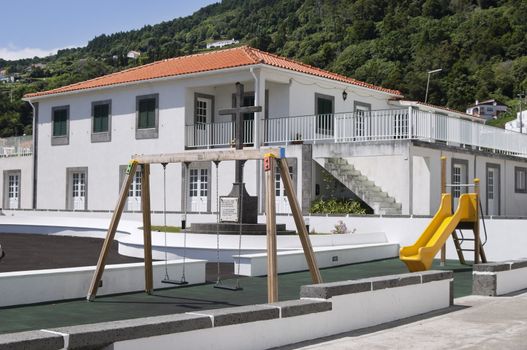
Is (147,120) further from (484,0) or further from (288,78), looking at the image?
(484,0)

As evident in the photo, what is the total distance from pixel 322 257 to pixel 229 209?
244cm

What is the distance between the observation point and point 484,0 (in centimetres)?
11300

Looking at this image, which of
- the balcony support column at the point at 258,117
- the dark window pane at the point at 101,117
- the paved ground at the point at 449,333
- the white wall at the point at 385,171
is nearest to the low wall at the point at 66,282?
the paved ground at the point at 449,333

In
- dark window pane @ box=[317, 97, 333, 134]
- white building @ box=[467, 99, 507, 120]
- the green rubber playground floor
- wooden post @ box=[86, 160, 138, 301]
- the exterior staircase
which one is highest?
white building @ box=[467, 99, 507, 120]

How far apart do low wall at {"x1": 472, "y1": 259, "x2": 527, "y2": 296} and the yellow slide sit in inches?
72.4

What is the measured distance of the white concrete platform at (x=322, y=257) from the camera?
1412 cm

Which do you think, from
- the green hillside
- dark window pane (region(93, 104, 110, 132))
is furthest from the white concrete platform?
the green hillside

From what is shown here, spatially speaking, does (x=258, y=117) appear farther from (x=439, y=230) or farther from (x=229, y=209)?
(x=439, y=230)

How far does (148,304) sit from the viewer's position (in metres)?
10.3

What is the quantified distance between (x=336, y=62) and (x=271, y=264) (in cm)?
8980

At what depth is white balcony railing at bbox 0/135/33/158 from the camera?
3472 centimetres

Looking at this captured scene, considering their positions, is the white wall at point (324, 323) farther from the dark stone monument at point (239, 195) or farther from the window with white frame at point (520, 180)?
the window with white frame at point (520, 180)

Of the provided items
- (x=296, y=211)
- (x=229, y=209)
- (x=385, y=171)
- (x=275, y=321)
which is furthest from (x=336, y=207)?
(x=275, y=321)

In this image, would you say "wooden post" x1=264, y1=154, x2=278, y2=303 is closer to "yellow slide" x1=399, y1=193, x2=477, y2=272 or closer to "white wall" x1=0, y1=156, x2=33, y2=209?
"yellow slide" x1=399, y1=193, x2=477, y2=272
